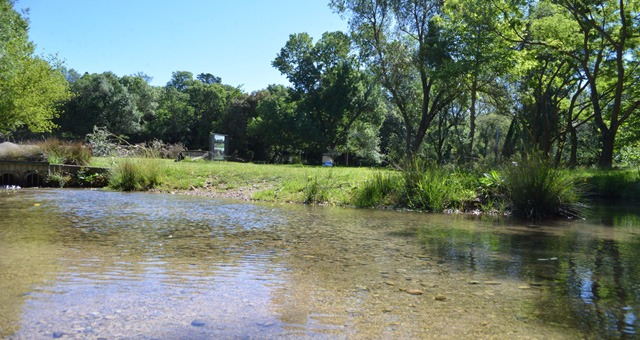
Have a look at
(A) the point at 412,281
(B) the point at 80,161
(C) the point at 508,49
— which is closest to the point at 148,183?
(B) the point at 80,161

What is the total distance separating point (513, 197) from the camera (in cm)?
1048

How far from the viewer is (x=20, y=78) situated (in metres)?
24.4

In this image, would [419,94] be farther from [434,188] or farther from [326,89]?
[434,188]

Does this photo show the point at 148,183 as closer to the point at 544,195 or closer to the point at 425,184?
the point at 425,184

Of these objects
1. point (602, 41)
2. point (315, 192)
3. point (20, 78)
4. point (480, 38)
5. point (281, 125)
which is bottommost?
point (315, 192)

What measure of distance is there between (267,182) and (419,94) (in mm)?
23623

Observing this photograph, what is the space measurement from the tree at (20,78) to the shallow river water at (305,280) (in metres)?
20.5

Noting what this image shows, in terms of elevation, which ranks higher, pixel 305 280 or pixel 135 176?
pixel 135 176

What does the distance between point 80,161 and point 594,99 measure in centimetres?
2400

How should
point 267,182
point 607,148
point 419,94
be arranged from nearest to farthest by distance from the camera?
point 267,182 → point 607,148 → point 419,94

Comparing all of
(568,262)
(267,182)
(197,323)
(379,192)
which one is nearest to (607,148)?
(379,192)

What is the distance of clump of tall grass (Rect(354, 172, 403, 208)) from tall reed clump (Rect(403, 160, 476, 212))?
32cm

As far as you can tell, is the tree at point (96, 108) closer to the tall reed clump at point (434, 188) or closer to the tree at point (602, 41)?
the tree at point (602, 41)

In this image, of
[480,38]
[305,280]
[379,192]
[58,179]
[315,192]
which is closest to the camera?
[305,280]
